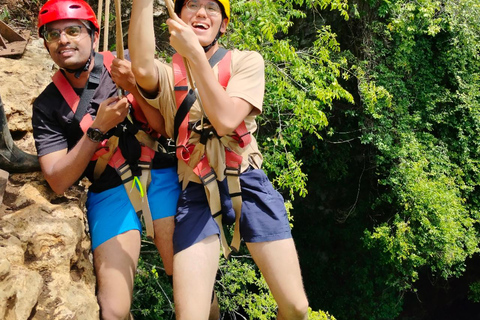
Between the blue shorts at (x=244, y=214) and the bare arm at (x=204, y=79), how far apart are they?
0.37m

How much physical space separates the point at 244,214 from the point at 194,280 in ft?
1.41

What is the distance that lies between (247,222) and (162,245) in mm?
437

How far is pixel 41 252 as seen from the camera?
2373 mm

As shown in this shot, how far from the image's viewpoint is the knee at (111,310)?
7.62ft

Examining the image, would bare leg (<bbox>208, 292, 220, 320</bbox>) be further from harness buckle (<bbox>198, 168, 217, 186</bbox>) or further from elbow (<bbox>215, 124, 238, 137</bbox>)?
elbow (<bbox>215, 124, 238, 137</bbox>)

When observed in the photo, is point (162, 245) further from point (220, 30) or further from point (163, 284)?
point (163, 284)

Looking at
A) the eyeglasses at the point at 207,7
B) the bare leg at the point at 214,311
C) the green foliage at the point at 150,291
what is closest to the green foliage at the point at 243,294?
the green foliage at the point at 150,291

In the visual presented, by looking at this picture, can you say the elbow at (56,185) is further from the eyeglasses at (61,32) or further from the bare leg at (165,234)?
the eyeglasses at (61,32)

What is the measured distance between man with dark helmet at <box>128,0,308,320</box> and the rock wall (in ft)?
1.56

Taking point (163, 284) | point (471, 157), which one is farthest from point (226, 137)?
point (471, 157)

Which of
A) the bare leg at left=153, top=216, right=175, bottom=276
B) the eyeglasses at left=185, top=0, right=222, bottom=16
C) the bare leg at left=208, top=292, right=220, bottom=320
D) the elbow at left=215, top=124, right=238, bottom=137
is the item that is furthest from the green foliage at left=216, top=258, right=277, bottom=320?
the eyeglasses at left=185, top=0, right=222, bottom=16

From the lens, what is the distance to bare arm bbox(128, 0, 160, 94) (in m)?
2.17

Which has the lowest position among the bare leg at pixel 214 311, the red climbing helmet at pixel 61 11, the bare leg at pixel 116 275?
the bare leg at pixel 214 311

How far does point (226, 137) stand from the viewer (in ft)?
7.95
